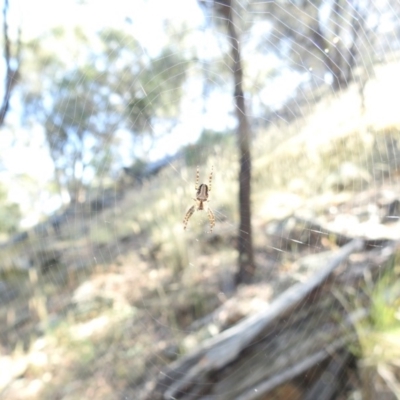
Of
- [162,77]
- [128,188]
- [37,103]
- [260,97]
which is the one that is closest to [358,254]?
[260,97]

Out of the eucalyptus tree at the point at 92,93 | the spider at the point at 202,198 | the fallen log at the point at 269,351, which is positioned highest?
the eucalyptus tree at the point at 92,93

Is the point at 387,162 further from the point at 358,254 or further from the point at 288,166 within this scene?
A: the point at 358,254

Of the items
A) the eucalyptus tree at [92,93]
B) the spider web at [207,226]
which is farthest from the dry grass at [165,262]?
the eucalyptus tree at [92,93]

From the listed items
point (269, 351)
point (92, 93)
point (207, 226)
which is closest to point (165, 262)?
point (207, 226)

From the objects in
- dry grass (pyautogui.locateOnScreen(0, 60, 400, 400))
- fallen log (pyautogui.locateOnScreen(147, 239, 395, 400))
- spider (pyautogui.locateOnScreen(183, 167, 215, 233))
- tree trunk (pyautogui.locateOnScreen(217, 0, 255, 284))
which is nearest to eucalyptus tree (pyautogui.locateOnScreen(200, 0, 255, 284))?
tree trunk (pyautogui.locateOnScreen(217, 0, 255, 284))

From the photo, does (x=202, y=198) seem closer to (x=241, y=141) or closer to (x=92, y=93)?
(x=241, y=141)

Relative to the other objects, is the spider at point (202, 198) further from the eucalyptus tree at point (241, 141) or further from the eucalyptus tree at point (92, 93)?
the eucalyptus tree at point (92, 93)
